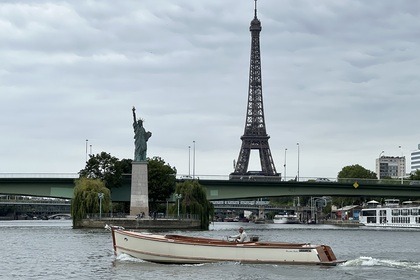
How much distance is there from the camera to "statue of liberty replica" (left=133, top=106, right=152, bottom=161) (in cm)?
10719

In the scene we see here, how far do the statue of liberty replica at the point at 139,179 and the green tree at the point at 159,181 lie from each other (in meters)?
19.8

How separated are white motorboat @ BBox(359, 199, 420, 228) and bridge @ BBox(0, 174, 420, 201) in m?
21.2

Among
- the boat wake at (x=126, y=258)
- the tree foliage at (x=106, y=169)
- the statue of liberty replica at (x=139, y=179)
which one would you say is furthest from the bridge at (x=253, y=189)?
the boat wake at (x=126, y=258)

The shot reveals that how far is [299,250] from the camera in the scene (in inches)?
2009

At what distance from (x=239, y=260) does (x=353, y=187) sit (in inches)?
3170

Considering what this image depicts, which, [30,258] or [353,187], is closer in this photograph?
[30,258]

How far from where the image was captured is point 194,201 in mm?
115125

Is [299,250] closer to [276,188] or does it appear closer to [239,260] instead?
[239,260]

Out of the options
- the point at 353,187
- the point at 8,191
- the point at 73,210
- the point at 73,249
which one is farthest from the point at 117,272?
the point at 353,187

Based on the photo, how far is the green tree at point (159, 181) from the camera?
421 feet

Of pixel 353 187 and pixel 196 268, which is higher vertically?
pixel 353 187

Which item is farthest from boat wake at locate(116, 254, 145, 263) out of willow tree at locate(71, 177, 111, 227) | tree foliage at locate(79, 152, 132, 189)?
tree foliage at locate(79, 152, 132, 189)

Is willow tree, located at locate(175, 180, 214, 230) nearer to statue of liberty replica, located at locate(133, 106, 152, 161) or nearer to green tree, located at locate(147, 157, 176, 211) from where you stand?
statue of liberty replica, located at locate(133, 106, 152, 161)

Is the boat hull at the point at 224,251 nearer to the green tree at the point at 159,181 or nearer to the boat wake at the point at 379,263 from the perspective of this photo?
the boat wake at the point at 379,263
